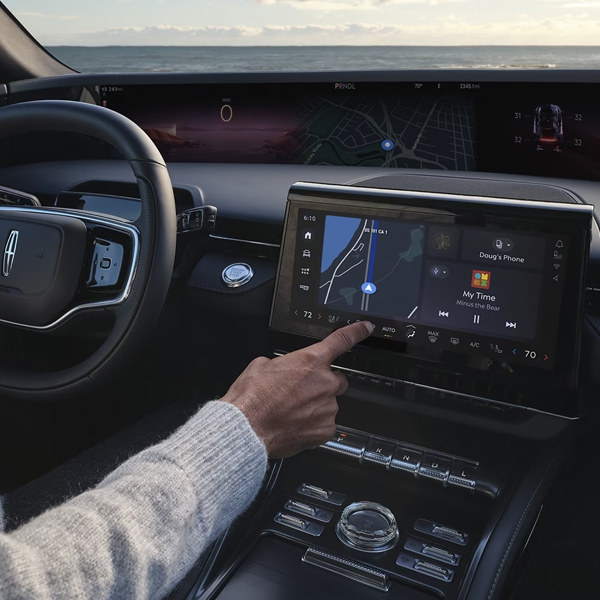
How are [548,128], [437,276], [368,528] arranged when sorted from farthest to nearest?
[548,128]
[368,528]
[437,276]

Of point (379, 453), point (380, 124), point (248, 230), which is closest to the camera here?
point (379, 453)

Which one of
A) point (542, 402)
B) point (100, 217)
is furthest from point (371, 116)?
point (542, 402)

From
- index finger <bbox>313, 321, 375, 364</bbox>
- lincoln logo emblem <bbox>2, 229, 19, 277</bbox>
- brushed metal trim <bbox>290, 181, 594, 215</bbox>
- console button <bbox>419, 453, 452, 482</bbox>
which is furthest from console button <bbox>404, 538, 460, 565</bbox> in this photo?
lincoln logo emblem <bbox>2, 229, 19, 277</bbox>

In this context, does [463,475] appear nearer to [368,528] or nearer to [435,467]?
[435,467]

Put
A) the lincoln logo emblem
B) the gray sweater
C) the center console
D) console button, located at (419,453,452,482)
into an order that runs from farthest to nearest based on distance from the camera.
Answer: the lincoln logo emblem, console button, located at (419,453,452,482), the center console, the gray sweater

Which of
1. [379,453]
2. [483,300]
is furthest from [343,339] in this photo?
[379,453]

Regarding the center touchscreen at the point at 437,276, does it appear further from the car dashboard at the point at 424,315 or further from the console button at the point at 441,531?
the console button at the point at 441,531

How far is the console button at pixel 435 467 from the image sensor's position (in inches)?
52.6

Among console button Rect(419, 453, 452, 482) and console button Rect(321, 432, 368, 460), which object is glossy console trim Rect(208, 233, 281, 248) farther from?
console button Rect(419, 453, 452, 482)

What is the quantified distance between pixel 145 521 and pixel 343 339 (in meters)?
0.47

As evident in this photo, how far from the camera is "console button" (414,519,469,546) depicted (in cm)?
127

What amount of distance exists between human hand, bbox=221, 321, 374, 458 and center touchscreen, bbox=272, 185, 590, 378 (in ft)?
0.26

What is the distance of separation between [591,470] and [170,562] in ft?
3.27

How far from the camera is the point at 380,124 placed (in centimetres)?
197
